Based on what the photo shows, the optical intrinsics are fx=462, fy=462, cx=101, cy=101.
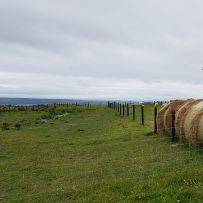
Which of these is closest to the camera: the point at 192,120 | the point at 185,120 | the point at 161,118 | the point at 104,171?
the point at 104,171

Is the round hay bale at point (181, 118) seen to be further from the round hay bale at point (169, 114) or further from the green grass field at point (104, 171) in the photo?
the round hay bale at point (169, 114)

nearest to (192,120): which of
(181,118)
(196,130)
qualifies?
(196,130)

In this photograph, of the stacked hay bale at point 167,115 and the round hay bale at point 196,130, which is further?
the stacked hay bale at point 167,115

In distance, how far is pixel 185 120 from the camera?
16859 mm

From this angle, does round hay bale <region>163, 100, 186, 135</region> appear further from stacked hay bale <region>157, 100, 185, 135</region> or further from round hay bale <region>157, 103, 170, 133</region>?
round hay bale <region>157, 103, 170, 133</region>

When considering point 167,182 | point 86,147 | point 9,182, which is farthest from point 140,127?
point 167,182

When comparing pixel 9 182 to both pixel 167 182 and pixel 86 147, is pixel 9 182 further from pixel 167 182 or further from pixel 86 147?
pixel 86 147

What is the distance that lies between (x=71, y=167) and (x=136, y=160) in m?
2.15

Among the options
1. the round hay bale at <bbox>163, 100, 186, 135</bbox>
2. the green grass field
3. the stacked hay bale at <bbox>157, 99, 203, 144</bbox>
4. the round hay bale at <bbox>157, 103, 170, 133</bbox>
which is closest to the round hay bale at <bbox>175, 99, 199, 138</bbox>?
the stacked hay bale at <bbox>157, 99, 203, 144</bbox>

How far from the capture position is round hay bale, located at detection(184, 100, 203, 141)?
51.0ft

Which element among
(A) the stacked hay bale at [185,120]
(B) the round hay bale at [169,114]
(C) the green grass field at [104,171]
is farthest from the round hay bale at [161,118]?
(C) the green grass field at [104,171]

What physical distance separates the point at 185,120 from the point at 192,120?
1.12 m

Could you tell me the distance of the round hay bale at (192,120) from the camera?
51.0ft

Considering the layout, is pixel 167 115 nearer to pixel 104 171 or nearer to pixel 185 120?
pixel 185 120
